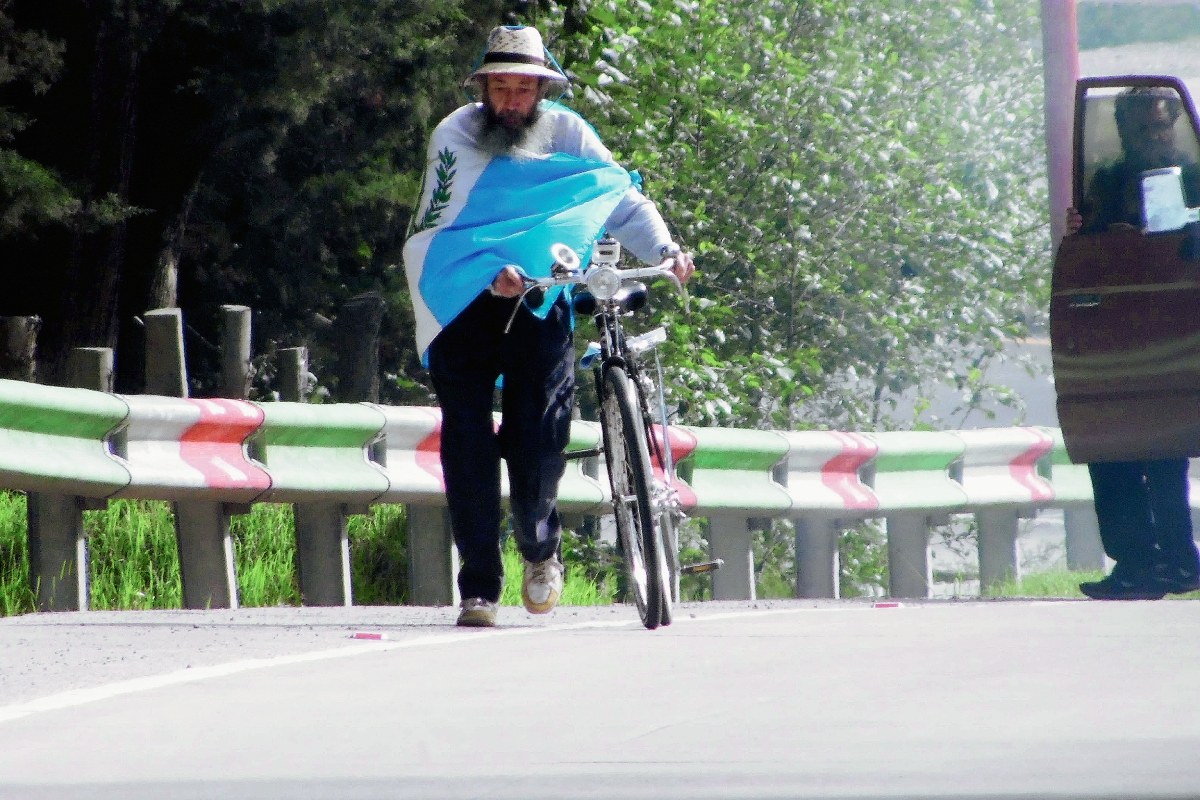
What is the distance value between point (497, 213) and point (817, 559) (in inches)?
201

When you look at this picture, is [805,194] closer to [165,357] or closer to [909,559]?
[909,559]

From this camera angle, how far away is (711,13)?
16.2m

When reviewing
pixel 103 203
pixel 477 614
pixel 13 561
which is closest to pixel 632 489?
pixel 477 614

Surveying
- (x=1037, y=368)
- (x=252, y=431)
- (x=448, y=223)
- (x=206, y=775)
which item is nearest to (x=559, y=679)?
(x=206, y=775)

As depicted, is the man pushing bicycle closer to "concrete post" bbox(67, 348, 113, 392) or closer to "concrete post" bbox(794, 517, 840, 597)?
"concrete post" bbox(67, 348, 113, 392)

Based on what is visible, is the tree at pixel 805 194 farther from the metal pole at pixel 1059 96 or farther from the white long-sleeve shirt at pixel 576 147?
the white long-sleeve shirt at pixel 576 147

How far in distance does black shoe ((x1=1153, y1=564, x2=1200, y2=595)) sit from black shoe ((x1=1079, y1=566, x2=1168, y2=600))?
0.7 inches

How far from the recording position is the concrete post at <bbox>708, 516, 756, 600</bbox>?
12578mm

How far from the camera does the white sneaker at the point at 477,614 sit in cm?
827

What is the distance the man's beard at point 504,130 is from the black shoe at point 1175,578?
3.57 m

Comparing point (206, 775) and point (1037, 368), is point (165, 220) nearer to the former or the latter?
point (1037, 368)

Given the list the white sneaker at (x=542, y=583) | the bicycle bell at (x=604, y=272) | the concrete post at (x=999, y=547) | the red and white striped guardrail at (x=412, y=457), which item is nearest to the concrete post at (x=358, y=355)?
the red and white striped guardrail at (x=412, y=457)

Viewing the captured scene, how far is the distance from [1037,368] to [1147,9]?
165 ft

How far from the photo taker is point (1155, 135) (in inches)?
394
